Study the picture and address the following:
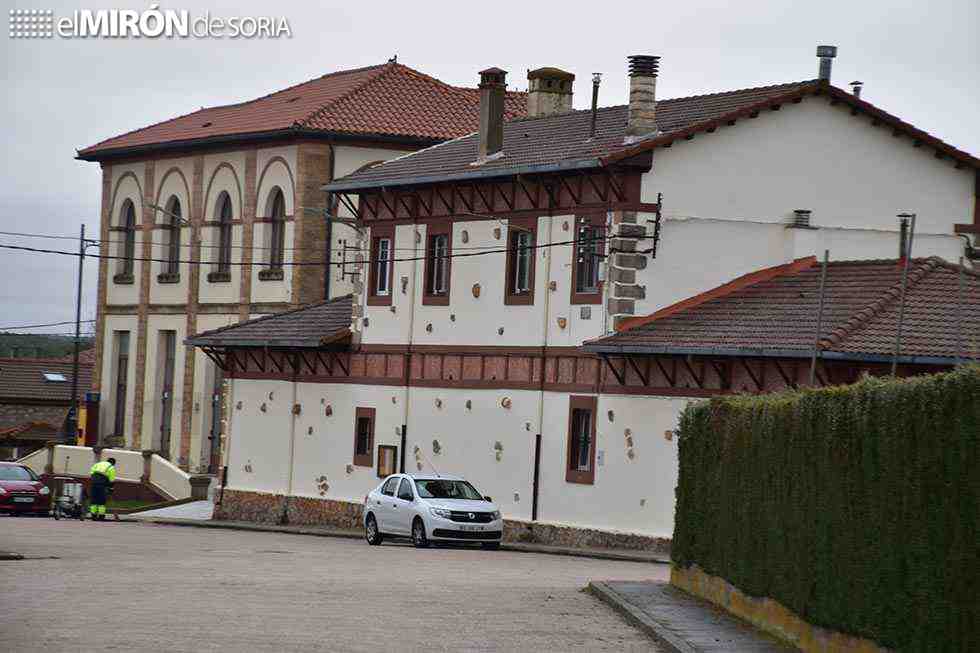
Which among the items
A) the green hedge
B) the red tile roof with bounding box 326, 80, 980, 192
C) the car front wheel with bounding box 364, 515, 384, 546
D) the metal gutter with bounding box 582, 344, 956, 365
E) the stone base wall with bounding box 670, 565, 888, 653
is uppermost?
the red tile roof with bounding box 326, 80, 980, 192

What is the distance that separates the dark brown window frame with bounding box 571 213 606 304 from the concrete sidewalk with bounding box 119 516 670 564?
5.01 metres

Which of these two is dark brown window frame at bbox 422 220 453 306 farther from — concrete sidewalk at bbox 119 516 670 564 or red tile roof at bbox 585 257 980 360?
red tile roof at bbox 585 257 980 360

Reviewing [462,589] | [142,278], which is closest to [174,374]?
[142,278]

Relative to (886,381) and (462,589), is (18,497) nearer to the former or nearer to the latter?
(462,589)

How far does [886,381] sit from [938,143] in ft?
87.8

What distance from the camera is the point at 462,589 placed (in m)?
24.2

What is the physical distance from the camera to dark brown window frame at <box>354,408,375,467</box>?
45812 mm

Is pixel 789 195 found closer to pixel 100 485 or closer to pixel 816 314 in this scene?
pixel 816 314

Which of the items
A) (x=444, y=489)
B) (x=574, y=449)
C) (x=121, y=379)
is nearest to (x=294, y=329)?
(x=574, y=449)

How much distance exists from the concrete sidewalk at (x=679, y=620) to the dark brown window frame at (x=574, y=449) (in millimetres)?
13780

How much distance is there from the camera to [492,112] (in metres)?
44.3

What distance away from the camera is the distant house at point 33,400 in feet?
271

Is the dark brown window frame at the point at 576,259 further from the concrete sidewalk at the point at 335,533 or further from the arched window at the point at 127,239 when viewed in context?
the arched window at the point at 127,239

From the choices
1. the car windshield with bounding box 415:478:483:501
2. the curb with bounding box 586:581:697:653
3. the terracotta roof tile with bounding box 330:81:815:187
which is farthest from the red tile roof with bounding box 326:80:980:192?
the curb with bounding box 586:581:697:653
